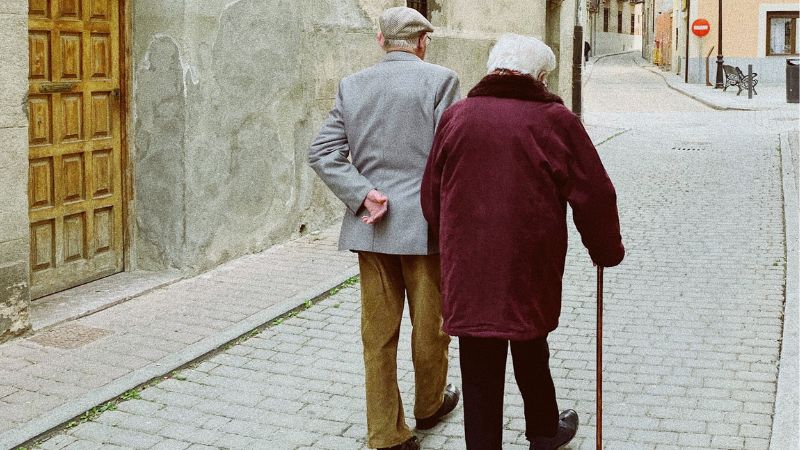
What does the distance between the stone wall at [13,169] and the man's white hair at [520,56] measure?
10.9 feet

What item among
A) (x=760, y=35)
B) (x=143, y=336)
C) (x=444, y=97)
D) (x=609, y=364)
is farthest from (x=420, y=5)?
(x=760, y=35)

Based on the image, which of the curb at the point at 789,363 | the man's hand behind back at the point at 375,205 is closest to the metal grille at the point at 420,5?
the curb at the point at 789,363

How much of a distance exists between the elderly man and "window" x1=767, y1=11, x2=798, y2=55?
35.2 metres

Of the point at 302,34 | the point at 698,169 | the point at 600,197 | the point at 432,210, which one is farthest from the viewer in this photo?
the point at 698,169

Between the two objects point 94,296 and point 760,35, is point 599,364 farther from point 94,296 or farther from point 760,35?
point 760,35

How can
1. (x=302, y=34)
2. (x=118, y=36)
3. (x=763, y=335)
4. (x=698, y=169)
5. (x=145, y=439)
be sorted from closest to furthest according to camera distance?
(x=145, y=439), (x=763, y=335), (x=118, y=36), (x=302, y=34), (x=698, y=169)

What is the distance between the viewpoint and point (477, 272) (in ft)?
12.7

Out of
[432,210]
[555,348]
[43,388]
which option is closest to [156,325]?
[43,388]

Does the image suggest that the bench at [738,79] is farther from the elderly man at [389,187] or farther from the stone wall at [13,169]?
the elderly man at [389,187]

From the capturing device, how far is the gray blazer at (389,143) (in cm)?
433

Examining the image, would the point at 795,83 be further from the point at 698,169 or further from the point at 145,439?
the point at 145,439

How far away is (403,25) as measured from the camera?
14.4ft

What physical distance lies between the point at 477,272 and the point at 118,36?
4730mm

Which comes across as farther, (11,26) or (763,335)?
(763,335)
